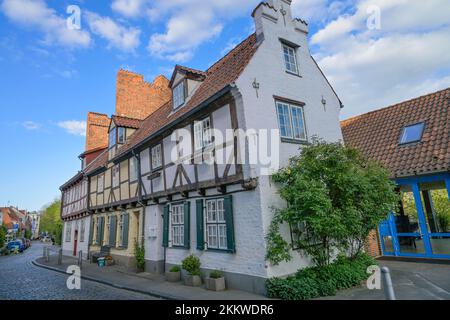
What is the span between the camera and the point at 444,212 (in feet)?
34.3

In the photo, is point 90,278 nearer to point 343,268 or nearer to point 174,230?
point 174,230

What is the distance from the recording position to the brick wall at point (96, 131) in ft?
83.1

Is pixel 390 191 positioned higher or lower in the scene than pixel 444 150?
lower

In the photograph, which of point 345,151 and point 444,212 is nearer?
point 345,151

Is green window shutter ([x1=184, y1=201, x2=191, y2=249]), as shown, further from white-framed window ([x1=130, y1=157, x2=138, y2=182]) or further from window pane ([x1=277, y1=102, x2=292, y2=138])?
white-framed window ([x1=130, y1=157, x2=138, y2=182])

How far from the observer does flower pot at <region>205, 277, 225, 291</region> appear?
341 inches

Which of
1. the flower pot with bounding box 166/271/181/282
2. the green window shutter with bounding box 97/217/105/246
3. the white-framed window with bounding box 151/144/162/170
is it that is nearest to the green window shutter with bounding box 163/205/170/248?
the flower pot with bounding box 166/271/181/282

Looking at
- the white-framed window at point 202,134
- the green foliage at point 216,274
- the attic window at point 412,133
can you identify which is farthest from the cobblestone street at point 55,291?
the attic window at point 412,133

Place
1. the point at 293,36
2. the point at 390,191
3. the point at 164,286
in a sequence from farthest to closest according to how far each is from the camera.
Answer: the point at 293,36 → the point at 164,286 → the point at 390,191

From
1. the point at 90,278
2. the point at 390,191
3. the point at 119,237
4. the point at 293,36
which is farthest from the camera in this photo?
the point at 119,237

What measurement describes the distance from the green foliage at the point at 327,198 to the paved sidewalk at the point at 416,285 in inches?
55.8

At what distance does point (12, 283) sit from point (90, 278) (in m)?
3.40

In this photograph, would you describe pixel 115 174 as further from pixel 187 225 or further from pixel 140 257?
pixel 187 225
